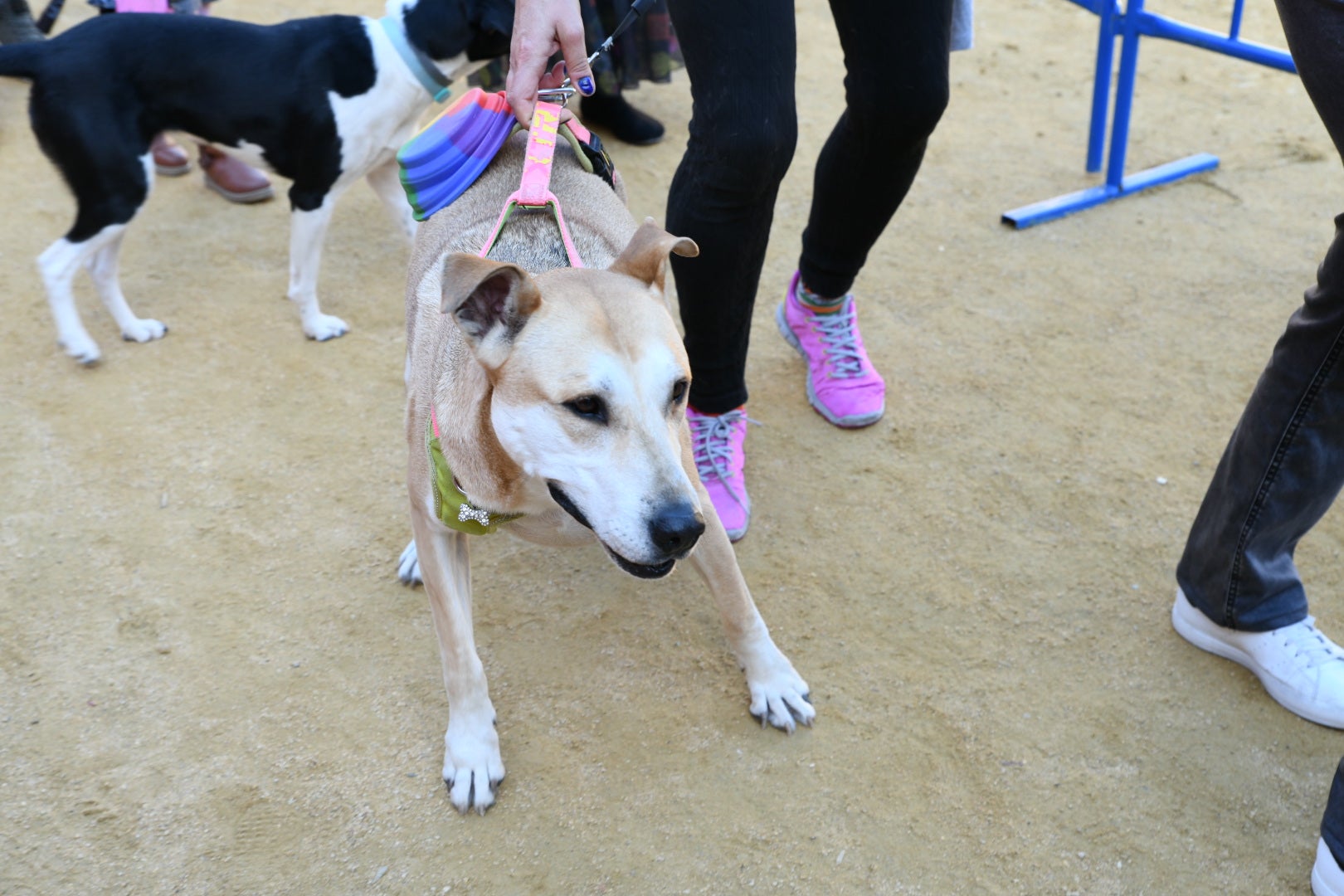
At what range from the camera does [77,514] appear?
3.03m

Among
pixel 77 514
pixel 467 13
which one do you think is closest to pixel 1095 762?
pixel 77 514

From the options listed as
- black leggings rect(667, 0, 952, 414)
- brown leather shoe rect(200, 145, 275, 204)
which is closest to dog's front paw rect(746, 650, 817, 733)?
black leggings rect(667, 0, 952, 414)

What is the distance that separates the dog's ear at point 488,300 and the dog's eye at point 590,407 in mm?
190

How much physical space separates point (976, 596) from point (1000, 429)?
30.4 inches

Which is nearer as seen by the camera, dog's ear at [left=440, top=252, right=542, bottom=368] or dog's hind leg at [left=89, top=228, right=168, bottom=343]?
dog's ear at [left=440, top=252, right=542, bottom=368]

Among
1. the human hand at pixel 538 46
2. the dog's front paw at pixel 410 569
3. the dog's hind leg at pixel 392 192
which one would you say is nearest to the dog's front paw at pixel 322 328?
the dog's hind leg at pixel 392 192

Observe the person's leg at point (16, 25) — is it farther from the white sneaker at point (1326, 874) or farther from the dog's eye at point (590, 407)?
the white sneaker at point (1326, 874)

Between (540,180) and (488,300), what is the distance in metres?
0.59

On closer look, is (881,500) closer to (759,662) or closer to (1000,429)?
(1000,429)

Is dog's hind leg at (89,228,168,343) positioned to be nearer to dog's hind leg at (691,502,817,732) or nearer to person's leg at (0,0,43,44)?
person's leg at (0,0,43,44)

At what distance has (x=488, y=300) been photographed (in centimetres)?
197

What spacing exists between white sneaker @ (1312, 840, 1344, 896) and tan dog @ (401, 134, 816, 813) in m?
1.02

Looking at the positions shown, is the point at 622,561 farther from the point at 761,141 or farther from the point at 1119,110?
the point at 1119,110

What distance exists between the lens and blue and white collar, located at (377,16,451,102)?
142 inches
